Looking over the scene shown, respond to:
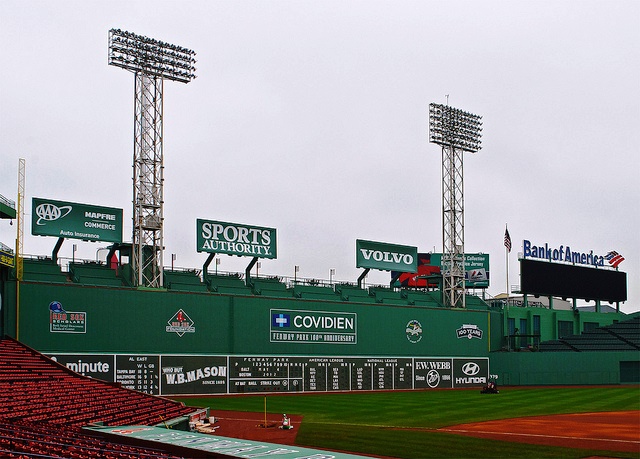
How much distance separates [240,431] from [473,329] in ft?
137

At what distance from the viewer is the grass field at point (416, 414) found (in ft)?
82.0

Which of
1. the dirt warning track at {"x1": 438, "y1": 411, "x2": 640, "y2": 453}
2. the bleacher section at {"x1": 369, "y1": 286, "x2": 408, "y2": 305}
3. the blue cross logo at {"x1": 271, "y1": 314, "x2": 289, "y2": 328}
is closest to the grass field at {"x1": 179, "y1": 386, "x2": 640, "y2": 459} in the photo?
the dirt warning track at {"x1": 438, "y1": 411, "x2": 640, "y2": 453}

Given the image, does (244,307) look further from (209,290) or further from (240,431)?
(240,431)

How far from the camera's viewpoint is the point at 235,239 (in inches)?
2334

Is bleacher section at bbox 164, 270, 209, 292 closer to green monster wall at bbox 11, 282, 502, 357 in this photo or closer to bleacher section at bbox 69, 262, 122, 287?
green monster wall at bbox 11, 282, 502, 357

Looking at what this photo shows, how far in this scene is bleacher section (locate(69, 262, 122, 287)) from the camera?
50112mm

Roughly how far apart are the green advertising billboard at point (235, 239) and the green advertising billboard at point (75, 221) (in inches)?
253

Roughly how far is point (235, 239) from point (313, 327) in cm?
856

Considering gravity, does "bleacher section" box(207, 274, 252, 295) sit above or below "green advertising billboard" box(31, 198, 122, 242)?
below

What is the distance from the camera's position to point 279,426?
3195 cm

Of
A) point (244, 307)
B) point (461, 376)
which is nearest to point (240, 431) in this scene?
point (244, 307)

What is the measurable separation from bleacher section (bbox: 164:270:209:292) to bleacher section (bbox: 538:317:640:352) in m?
33.6

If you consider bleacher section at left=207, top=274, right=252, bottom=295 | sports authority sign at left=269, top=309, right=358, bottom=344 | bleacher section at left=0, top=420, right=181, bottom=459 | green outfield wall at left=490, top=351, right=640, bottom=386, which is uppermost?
bleacher section at left=207, top=274, right=252, bottom=295

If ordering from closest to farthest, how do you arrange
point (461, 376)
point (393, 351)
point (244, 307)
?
1. point (244, 307)
2. point (393, 351)
3. point (461, 376)
